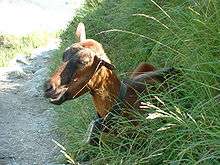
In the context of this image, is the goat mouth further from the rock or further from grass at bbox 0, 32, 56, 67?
grass at bbox 0, 32, 56, 67

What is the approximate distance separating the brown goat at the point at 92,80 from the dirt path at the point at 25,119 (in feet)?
4.12

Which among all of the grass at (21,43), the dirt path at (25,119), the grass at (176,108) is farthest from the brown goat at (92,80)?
the grass at (21,43)

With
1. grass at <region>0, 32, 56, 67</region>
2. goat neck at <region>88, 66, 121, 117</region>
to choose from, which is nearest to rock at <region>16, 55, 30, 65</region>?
grass at <region>0, 32, 56, 67</region>

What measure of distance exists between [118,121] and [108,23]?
3.62m

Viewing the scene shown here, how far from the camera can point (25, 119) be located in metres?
7.12

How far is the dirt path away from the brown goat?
1255 millimetres

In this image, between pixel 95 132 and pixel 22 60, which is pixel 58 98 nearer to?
pixel 95 132

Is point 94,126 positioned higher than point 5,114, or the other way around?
point 94,126

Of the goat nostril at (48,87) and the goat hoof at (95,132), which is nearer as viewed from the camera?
the goat nostril at (48,87)

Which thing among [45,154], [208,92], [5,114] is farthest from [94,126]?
[5,114]

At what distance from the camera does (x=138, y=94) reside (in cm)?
397

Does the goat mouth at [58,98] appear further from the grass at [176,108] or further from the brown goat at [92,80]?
the grass at [176,108]

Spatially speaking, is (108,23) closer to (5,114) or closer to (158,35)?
(5,114)

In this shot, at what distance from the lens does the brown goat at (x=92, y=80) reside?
379cm
